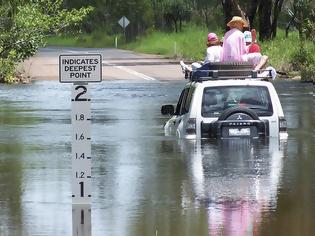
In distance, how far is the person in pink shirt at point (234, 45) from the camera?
1605cm

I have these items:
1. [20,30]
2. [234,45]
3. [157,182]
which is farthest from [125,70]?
[157,182]

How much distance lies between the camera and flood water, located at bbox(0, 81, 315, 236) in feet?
30.2

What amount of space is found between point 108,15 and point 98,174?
3297 inches

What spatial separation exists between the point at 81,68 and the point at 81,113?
0.45 m

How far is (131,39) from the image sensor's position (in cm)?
7988

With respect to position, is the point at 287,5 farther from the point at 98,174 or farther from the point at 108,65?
the point at 98,174

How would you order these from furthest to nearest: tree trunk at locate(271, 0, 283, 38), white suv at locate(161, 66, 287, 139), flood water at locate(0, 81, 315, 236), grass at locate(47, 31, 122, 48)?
grass at locate(47, 31, 122, 48), tree trunk at locate(271, 0, 283, 38), white suv at locate(161, 66, 287, 139), flood water at locate(0, 81, 315, 236)

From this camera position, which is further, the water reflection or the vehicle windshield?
the vehicle windshield

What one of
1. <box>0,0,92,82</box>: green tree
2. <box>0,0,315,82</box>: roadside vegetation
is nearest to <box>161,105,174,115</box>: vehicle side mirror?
<box>0,0,315,82</box>: roadside vegetation

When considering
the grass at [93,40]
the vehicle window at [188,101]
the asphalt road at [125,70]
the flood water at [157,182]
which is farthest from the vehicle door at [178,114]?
the grass at [93,40]

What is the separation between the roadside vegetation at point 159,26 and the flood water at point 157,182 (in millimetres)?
1763

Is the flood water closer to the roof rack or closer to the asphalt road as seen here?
the roof rack

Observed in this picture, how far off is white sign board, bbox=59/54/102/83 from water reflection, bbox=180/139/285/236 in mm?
1853

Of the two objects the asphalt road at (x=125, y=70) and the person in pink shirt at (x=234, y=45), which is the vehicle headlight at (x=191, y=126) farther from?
the asphalt road at (x=125, y=70)
